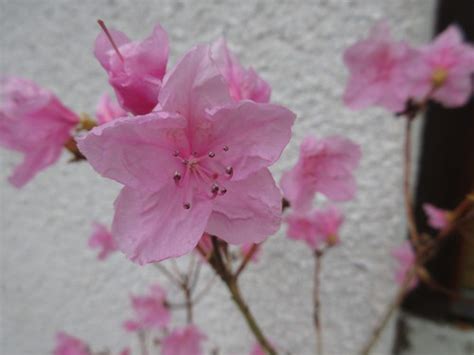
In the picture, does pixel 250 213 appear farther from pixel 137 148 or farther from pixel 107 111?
pixel 107 111

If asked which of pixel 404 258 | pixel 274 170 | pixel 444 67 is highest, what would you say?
pixel 444 67

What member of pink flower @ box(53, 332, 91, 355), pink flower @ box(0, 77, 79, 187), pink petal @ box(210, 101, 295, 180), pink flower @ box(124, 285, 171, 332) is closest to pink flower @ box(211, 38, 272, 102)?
pink petal @ box(210, 101, 295, 180)

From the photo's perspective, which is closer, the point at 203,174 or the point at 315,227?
the point at 203,174

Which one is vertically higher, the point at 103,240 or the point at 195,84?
the point at 195,84

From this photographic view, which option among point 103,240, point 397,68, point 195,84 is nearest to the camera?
point 195,84

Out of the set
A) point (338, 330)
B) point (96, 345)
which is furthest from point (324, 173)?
point (96, 345)

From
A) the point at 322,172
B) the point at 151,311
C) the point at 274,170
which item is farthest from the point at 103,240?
the point at 322,172

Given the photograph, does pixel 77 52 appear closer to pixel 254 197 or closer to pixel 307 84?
pixel 307 84
